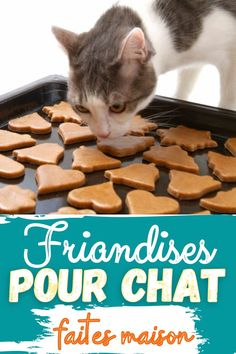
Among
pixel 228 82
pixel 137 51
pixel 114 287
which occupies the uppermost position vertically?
pixel 228 82

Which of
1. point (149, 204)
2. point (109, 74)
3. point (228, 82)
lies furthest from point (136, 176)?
point (228, 82)

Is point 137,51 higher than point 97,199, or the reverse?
point 137,51

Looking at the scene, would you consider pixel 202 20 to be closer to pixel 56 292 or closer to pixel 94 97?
pixel 94 97

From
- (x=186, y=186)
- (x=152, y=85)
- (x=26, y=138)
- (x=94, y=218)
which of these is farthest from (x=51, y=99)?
(x=94, y=218)

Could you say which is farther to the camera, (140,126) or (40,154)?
(140,126)

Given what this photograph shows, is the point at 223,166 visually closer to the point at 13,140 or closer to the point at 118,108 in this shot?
the point at 118,108

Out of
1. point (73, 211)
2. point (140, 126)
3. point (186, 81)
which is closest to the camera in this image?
point (73, 211)
